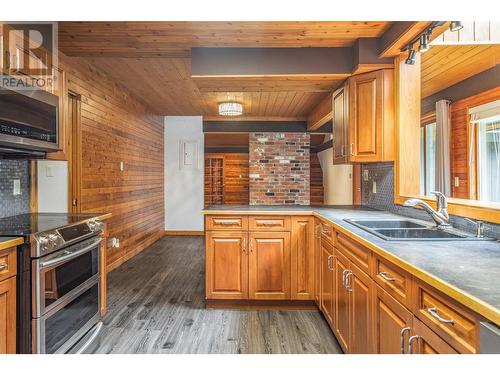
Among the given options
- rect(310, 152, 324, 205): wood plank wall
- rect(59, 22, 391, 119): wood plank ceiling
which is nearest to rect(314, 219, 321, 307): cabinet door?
rect(59, 22, 391, 119): wood plank ceiling

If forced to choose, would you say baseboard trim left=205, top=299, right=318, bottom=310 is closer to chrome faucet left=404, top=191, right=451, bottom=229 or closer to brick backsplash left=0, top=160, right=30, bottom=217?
chrome faucet left=404, top=191, right=451, bottom=229

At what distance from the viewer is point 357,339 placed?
1.80 meters

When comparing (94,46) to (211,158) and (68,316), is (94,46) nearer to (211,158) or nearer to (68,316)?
(68,316)

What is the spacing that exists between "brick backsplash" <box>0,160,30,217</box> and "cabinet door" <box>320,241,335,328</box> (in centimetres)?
242

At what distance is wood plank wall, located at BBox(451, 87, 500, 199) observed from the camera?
14.1ft

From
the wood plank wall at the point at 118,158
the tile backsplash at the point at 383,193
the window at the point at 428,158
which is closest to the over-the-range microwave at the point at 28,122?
the wood plank wall at the point at 118,158

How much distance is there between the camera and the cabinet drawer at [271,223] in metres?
2.95

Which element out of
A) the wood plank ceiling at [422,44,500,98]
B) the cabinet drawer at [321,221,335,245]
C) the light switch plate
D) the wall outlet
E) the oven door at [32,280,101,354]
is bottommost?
the oven door at [32,280,101,354]

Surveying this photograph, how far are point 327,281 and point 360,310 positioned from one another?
79cm

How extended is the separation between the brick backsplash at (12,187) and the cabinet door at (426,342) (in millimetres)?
2695

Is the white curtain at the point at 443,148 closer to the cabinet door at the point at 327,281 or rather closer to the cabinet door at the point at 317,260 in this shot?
the cabinet door at the point at 317,260

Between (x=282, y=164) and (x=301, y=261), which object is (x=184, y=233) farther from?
Answer: (x=301, y=261)

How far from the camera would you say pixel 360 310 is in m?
1.76

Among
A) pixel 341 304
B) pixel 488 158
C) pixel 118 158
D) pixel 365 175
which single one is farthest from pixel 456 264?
pixel 118 158
